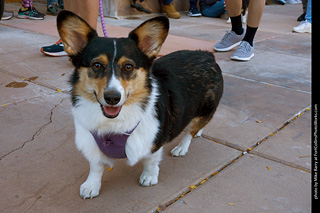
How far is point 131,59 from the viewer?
8.00 feet

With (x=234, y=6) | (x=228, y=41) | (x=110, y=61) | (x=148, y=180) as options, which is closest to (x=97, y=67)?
(x=110, y=61)

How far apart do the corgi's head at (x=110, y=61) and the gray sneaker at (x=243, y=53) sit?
366 cm

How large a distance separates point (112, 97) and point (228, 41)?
4712 mm

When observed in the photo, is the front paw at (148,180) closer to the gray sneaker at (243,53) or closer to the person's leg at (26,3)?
the gray sneaker at (243,53)

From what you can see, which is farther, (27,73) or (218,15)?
(218,15)

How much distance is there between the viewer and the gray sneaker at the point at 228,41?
21.3 ft

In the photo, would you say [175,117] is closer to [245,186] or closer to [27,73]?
[245,186]

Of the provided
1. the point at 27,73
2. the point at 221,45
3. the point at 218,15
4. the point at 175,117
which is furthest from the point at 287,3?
the point at 175,117

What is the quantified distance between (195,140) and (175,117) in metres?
0.72

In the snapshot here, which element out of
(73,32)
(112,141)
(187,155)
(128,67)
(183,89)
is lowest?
(187,155)

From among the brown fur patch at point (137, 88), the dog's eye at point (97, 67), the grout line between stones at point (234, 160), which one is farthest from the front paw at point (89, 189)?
the dog's eye at point (97, 67)

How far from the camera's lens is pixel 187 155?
319cm

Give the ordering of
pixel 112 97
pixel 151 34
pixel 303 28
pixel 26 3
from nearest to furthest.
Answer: pixel 112 97 < pixel 151 34 < pixel 26 3 < pixel 303 28

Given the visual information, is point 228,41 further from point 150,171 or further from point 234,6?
point 150,171
